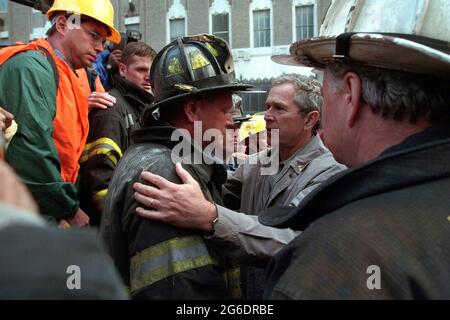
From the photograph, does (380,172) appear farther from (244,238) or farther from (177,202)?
(244,238)

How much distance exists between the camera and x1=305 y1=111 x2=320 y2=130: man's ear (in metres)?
3.88

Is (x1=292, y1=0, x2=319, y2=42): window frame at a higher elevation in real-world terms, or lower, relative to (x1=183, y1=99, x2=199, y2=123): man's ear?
higher

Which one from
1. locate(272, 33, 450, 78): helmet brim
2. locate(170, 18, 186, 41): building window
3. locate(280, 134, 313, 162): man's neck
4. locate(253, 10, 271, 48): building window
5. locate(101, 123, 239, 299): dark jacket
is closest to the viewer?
locate(272, 33, 450, 78): helmet brim

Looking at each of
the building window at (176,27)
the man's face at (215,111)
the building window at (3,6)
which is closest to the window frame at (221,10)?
the building window at (176,27)

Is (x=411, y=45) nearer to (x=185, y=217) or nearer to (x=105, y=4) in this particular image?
(x=185, y=217)

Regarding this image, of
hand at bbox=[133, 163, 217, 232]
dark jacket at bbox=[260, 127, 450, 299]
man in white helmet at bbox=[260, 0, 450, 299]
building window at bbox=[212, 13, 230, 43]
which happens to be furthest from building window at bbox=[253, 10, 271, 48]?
dark jacket at bbox=[260, 127, 450, 299]

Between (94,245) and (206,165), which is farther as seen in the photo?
(206,165)

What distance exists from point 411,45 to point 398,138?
0.30 metres

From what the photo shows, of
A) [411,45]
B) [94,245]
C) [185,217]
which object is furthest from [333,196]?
[94,245]

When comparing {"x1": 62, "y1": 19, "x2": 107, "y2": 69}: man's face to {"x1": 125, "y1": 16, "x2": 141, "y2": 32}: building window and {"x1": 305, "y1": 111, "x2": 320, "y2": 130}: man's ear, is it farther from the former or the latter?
{"x1": 125, "y1": 16, "x2": 141, "y2": 32}: building window

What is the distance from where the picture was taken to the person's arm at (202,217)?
2.13 m

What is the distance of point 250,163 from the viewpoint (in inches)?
155

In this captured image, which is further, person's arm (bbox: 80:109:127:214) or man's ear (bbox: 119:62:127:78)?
man's ear (bbox: 119:62:127:78)

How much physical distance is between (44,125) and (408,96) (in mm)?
2448
